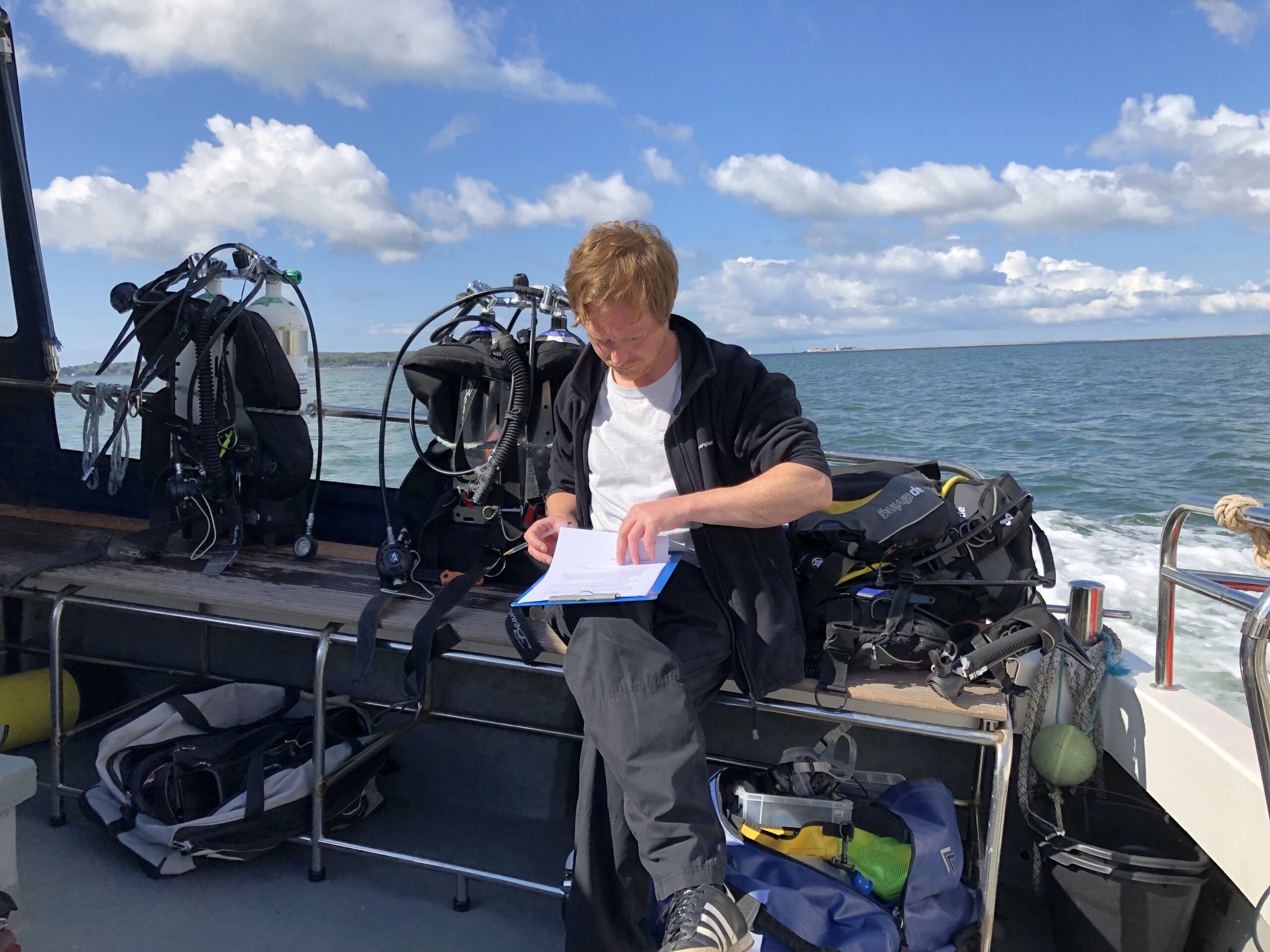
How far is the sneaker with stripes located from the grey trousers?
0.08 ft

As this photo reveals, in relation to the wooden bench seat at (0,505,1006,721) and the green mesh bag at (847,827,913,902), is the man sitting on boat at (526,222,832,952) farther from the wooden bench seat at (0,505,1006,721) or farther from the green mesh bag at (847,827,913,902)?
the green mesh bag at (847,827,913,902)

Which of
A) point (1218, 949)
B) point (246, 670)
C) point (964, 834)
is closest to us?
point (1218, 949)

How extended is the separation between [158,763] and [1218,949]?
8.77 ft

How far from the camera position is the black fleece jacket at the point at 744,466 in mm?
1901

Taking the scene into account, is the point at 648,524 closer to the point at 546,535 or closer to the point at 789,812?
the point at 546,535

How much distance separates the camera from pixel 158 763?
2.39 meters

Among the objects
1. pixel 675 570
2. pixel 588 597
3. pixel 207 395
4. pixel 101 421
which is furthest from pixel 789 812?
pixel 101 421

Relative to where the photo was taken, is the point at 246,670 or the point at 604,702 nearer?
the point at 604,702

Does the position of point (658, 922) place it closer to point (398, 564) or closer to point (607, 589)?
point (607, 589)

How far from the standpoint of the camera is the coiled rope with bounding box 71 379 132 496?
298 cm

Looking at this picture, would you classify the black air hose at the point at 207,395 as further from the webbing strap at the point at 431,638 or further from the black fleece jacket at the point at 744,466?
the black fleece jacket at the point at 744,466

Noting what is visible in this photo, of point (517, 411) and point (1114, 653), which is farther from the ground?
point (517, 411)

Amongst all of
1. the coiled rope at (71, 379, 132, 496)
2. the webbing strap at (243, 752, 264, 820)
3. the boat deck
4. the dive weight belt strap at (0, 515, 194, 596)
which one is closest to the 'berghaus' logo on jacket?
the boat deck

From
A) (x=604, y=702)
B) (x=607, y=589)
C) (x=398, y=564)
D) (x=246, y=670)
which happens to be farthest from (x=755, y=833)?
(x=246, y=670)
